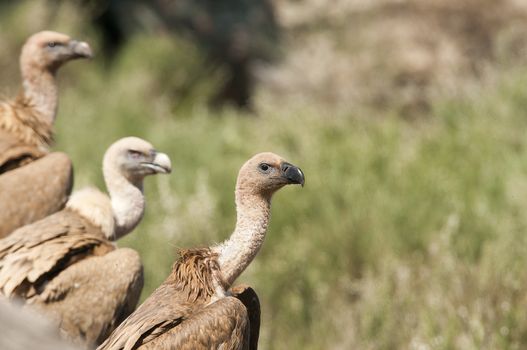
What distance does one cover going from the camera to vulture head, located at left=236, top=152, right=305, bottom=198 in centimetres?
509

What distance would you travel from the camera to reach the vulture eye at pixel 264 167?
201 inches

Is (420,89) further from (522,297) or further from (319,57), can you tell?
(522,297)

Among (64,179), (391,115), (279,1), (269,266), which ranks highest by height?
(279,1)

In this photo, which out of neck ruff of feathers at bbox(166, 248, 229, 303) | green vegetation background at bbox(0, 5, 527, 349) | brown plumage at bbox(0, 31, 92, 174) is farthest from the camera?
green vegetation background at bbox(0, 5, 527, 349)

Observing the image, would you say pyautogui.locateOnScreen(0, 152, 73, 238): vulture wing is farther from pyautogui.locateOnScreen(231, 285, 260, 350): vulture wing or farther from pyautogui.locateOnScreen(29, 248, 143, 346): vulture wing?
pyautogui.locateOnScreen(231, 285, 260, 350): vulture wing

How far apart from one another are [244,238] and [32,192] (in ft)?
5.43

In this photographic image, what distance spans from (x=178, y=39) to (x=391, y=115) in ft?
16.2

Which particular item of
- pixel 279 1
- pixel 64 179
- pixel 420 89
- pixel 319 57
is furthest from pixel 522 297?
pixel 279 1

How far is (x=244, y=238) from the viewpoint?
5.00 m

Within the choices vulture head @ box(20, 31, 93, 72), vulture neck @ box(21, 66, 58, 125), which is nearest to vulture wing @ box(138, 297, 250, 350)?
vulture neck @ box(21, 66, 58, 125)

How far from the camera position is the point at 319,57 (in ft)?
57.9

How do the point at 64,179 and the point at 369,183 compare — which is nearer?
the point at 64,179

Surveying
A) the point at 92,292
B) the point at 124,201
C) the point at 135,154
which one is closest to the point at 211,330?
the point at 92,292

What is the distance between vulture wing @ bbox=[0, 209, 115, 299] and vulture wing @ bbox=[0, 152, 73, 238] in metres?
0.34
